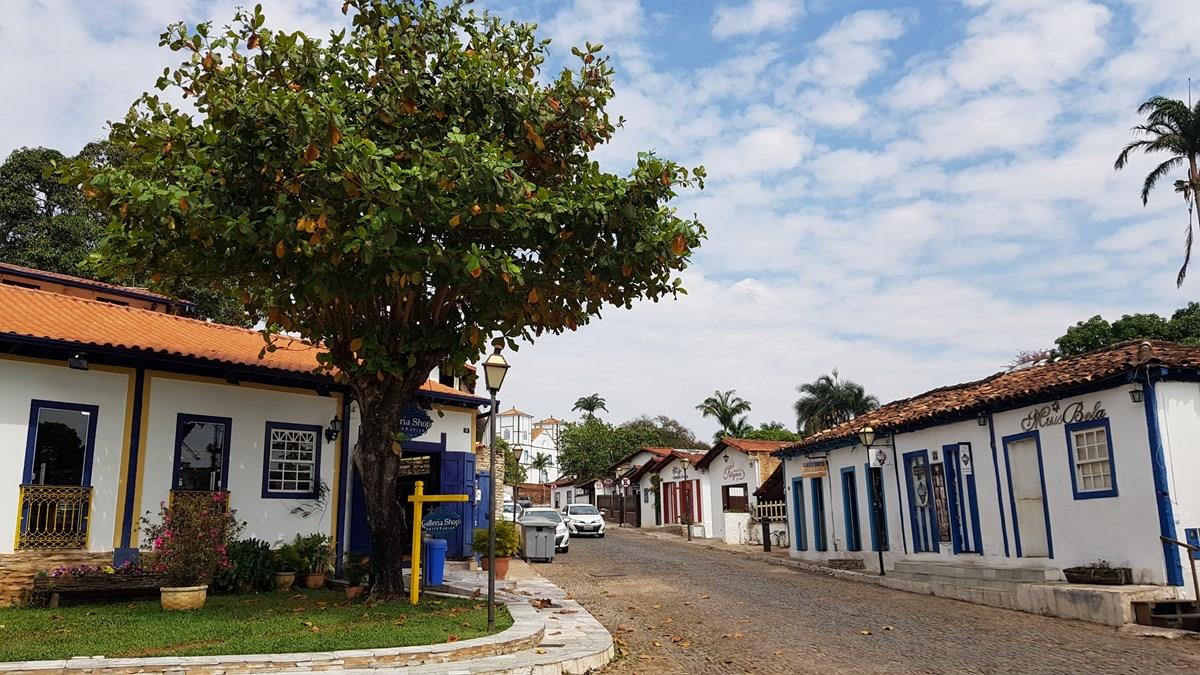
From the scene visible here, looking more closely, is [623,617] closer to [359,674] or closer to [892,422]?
[359,674]

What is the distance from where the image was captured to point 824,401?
169 ft

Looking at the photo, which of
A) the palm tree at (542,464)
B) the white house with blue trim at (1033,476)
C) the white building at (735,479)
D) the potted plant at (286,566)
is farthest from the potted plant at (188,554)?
the palm tree at (542,464)

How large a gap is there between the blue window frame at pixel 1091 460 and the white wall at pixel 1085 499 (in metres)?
0.08

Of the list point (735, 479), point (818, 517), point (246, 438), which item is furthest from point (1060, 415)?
point (735, 479)

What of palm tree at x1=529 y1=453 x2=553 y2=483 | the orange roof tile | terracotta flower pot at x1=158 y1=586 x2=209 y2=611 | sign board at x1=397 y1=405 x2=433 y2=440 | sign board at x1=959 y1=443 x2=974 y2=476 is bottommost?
terracotta flower pot at x1=158 y1=586 x2=209 y2=611

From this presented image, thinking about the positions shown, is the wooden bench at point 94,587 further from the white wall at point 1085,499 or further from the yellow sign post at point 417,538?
the white wall at point 1085,499

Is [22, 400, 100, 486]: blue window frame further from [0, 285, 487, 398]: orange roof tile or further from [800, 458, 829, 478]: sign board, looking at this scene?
[800, 458, 829, 478]: sign board

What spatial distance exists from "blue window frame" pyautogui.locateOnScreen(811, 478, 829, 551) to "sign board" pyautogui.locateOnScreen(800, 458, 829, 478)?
603 millimetres

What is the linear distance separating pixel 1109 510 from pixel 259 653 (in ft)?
40.1

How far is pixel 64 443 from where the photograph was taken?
13305 mm

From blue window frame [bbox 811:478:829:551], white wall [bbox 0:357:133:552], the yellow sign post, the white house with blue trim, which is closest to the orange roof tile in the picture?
white wall [bbox 0:357:133:552]

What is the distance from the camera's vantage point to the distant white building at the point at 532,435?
110069mm

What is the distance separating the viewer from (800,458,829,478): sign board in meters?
→ 22.4

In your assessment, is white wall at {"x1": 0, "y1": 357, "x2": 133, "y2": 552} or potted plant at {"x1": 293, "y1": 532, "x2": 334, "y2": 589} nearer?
white wall at {"x1": 0, "y1": 357, "x2": 133, "y2": 552}
